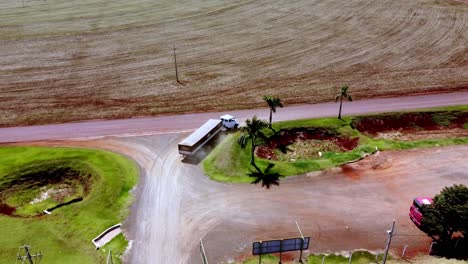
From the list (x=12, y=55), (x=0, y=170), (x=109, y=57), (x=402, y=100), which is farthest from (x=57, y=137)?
(x=402, y=100)

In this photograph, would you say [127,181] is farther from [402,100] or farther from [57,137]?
[402,100]

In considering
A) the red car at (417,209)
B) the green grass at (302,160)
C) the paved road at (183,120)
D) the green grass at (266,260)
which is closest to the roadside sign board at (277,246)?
the green grass at (266,260)

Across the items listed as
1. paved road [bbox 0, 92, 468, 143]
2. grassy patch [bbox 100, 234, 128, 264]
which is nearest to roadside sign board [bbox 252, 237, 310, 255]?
grassy patch [bbox 100, 234, 128, 264]

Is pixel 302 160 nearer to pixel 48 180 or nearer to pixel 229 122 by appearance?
pixel 229 122

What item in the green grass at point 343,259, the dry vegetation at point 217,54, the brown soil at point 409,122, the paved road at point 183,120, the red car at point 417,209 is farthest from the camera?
the dry vegetation at point 217,54

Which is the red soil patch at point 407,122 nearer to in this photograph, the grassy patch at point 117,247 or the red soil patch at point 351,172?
the red soil patch at point 351,172

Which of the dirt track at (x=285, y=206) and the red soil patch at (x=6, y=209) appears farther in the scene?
the red soil patch at (x=6, y=209)

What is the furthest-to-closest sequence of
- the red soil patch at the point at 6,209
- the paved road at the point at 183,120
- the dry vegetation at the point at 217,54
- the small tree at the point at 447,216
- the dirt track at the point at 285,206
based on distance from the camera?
the dry vegetation at the point at 217,54 < the paved road at the point at 183,120 < the red soil patch at the point at 6,209 < the dirt track at the point at 285,206 < the small tree at the point at 447,216

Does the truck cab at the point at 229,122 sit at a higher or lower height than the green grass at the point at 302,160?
higher
